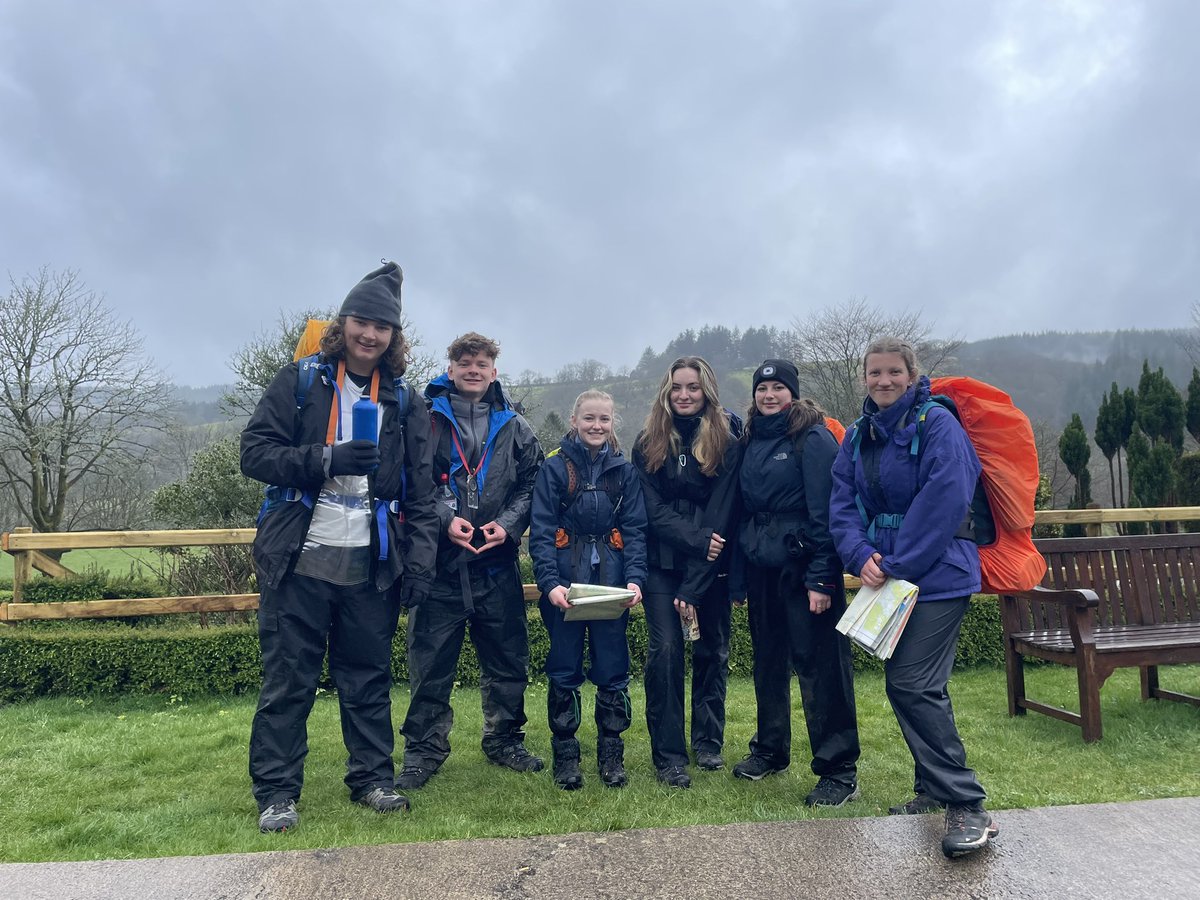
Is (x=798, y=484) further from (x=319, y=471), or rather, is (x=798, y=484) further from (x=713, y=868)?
(x=319, y=471)

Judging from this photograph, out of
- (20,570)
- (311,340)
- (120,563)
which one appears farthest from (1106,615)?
(120,563)

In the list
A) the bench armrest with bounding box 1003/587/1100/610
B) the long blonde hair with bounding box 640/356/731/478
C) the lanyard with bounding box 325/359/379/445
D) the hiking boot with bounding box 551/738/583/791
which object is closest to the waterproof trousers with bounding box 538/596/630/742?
the hiking boot with bounding box 551/738/583/791

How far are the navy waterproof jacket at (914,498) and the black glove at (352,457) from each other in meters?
2.12

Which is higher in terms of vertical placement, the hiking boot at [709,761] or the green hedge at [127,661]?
the green hedge at [127,661]

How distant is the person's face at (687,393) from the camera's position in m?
4.16

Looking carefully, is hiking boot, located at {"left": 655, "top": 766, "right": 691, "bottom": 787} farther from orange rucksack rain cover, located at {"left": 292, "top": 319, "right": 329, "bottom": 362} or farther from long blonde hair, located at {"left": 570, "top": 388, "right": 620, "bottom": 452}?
orange rucksack rain cover, located at {"left": 292, "top": 319, "right": 329, "bottom": 362}

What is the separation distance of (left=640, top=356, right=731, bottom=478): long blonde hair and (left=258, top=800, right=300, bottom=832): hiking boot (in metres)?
2.38

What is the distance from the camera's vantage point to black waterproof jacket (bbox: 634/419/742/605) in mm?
4059

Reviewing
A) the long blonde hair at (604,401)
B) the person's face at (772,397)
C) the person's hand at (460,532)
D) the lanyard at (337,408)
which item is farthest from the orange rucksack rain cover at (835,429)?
the lanyard at (337,408)

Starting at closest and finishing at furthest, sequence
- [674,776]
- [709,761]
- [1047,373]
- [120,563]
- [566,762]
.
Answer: [674,776] → [566,762] → [709,761] → [120,563] → [1047,373]

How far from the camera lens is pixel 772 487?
3.87m

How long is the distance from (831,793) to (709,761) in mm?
802

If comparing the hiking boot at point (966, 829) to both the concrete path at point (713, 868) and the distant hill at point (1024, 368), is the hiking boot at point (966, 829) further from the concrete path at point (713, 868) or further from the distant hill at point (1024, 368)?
the distant hill at point (1024, 368)

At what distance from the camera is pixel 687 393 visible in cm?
416
